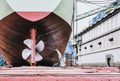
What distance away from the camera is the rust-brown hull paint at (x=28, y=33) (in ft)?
16.9

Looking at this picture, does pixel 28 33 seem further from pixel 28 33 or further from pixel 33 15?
pixel 33 15

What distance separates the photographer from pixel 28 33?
17.4 ft

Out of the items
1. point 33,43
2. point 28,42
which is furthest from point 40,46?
point 33,43

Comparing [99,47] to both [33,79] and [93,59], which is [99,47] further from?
[33,79]

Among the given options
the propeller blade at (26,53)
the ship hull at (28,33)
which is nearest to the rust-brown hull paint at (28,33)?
the ship hull at (28,33)

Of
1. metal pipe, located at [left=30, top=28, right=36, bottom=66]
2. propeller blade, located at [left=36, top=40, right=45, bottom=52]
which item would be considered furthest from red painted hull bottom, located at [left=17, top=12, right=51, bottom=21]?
propeller blade, located at [left=36, top=40, right=45, bottom=52]

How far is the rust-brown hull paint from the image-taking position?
515 centimetres

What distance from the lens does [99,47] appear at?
14492 millimetres

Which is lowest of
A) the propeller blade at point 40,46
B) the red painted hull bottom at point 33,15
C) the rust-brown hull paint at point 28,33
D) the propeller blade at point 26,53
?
the propeller blade at point 26,53

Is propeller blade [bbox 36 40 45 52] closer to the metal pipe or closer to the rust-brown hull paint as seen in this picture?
the rust-brown hull paint

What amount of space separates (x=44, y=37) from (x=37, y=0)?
31.2 inches

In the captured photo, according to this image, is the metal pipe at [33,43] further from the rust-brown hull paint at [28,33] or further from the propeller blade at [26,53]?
the propeller blade at [26,53]

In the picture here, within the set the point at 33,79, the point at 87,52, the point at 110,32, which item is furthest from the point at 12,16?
the point at 87,52

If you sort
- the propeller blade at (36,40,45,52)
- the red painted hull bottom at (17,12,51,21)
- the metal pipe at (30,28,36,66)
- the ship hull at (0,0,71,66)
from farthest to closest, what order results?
the propeller blade at (36,40,45,52)
the ship hull at (0,0,71,66)
the red painted hull bottom at (17,12,51,21)
the metal pipe at (30,28,36,66)
